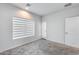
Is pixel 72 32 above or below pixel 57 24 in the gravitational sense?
below

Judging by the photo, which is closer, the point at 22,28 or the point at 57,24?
the point at 22,28


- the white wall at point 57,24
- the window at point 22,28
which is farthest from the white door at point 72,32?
the window at point 22,28

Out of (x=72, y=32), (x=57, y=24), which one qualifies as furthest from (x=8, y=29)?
(x=72, y=32)

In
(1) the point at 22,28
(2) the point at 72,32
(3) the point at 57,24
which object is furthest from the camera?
(3) the point at 57,24

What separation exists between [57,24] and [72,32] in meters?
0.43

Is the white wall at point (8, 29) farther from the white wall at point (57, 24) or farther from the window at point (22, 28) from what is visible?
the white wall at point (57, 24)

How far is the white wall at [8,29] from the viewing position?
161 cm

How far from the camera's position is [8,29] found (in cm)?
186

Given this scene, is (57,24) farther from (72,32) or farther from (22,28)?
(22,28)

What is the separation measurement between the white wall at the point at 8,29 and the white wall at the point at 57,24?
28cm

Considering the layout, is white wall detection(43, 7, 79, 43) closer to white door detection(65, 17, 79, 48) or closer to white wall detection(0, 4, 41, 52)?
white door detection(65, 17, 79, 48)

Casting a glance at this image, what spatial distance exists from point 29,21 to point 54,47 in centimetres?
84
